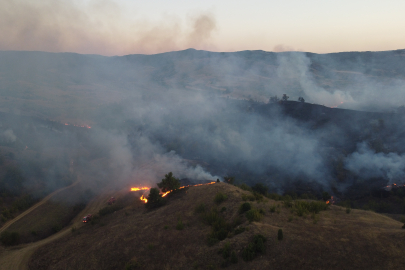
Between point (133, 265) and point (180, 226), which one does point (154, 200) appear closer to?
point (180, 226)

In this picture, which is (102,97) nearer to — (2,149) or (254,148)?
(2,149)

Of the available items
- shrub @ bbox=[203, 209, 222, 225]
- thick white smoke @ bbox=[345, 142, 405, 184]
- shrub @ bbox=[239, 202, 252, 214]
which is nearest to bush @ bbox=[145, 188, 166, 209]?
shrub @ bbox=[203, 209, 222, 225]

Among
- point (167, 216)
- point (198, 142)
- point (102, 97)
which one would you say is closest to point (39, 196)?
point (167, 216)

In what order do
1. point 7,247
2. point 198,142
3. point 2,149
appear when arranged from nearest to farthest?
1. point 7,247
2. point 2,149
3. point 198,142

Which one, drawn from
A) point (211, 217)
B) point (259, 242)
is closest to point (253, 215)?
point (259, 242)

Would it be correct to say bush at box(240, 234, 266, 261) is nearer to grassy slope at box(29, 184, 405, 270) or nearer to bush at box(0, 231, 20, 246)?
grassy slope at box(29, 184, 405, 270)

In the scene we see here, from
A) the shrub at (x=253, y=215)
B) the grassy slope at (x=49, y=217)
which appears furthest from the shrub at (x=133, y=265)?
the grassy slope at (x=49, y=217)

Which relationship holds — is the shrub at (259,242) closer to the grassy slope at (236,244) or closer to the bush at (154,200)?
the grassy slope at (236,244)
